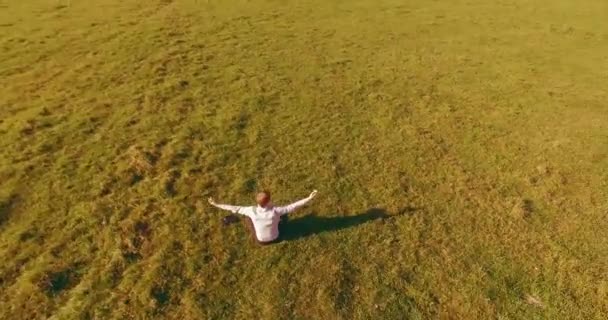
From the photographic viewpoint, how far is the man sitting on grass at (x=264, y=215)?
40.3 ft

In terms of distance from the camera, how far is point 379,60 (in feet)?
82.0

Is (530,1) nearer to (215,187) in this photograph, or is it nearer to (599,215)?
(599,215)

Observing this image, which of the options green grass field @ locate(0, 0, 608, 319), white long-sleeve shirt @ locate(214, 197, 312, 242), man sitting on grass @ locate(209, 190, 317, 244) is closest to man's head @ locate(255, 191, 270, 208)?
man sitting on grass @ locate(209, 190, 317, 244)

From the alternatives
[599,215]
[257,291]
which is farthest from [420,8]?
[257,291]

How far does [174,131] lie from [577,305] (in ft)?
43.0

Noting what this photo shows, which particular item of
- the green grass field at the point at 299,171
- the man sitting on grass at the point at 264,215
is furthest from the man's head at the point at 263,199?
the green grass field at the point at 299,171

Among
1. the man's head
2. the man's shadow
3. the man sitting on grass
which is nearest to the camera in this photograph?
the man's head

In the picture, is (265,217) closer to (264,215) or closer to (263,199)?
(264,215)

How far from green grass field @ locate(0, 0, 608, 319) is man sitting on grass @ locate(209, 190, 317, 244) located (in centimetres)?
43

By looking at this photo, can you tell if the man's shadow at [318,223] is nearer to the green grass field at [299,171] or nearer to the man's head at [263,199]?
the green grass field at [299,171]

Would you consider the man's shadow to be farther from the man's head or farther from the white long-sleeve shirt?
the man's head

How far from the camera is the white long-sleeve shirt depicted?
487 inches

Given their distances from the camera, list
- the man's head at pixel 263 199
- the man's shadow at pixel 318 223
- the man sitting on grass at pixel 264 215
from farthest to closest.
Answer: the man's shadow at pixel 318 223 < the man sitting on grass at pixel 264 215 < the man's head at pixel 263 199

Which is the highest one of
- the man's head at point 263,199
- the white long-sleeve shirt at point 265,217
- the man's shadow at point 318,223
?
the man's head at point 263,199
